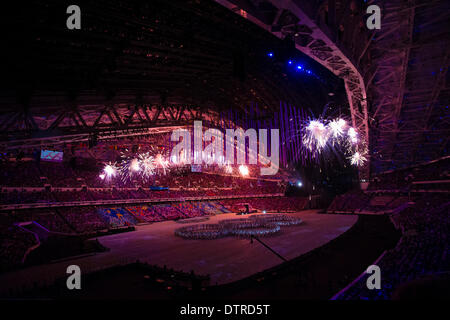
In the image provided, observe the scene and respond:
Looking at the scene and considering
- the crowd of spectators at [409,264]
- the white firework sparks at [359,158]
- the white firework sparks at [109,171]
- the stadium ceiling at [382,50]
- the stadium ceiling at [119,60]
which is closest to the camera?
the crowd of spectators at [409,264]

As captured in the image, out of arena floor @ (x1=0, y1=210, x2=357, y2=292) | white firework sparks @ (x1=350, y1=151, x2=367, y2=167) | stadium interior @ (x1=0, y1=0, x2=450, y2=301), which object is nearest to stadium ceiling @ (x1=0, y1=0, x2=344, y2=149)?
stadium interior @ (x1=0, y1=0, x2=450, y2=301)

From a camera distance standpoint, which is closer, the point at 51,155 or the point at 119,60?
the point at 119,60

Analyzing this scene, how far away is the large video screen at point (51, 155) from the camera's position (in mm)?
33125

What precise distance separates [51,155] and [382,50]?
37.5 metres

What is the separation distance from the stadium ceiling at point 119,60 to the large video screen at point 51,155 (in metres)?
14.5

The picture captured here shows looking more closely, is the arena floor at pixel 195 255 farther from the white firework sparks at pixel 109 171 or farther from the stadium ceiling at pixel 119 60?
the white firework sparks at pixel 109 171

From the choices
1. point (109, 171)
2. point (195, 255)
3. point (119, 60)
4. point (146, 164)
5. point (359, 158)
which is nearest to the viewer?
point (119, 60)

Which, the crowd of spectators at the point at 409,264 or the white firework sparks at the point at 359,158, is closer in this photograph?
the crowd of spectators at the point at 409,264

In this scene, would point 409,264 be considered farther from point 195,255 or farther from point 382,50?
point 382,50

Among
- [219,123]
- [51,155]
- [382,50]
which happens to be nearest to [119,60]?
[382,50]

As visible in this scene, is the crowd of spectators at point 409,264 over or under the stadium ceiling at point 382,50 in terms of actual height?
under

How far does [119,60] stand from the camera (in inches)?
511

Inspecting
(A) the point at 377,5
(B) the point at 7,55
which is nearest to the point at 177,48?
(B) the point at 7,55

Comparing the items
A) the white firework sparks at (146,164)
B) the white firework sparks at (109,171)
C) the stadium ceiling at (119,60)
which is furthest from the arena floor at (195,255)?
the white firework sparks at (109,171)
